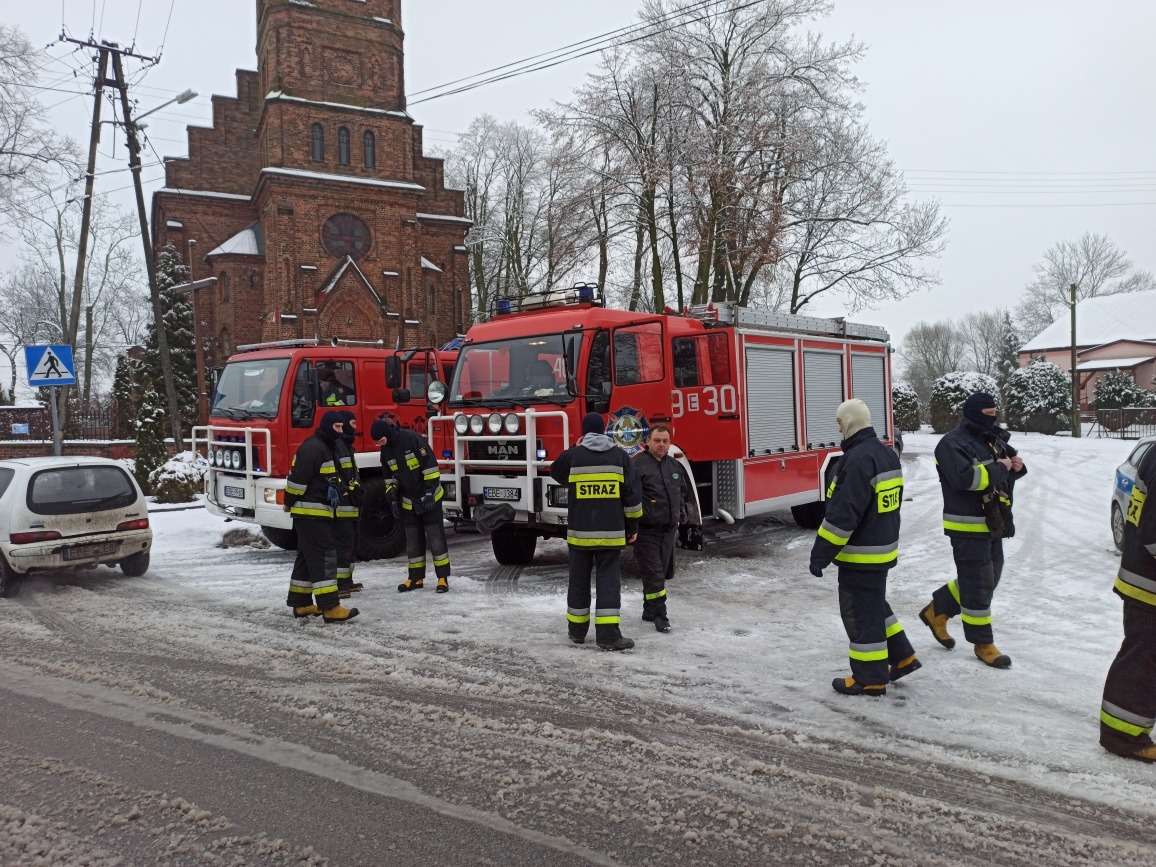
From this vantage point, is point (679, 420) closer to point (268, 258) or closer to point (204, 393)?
point (204, 393)

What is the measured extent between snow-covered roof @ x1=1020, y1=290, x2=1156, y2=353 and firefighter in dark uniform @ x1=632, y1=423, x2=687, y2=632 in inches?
2304

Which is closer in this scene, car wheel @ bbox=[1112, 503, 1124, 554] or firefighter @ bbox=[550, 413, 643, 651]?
firefighter @ bbox=[550, 413, 643, 651]

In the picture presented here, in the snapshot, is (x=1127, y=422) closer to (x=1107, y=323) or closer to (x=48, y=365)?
(x=1107, y=323)

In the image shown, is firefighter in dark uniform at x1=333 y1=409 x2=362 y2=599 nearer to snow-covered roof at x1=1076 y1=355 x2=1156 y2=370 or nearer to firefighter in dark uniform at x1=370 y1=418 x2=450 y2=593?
firefighter in dark uniform at x1=370 y1=418 x2=450 y2=593

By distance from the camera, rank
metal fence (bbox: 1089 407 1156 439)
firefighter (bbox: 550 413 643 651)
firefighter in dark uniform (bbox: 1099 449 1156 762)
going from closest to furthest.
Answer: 1. firefighter in dark uniform (bbox: 1099 449 1156 762)
2. firefighter (bbox: 550 413 643 651)
3. metal fence (bbox: 1089 407 1156 439)

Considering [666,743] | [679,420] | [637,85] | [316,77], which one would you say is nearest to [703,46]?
[637,85]

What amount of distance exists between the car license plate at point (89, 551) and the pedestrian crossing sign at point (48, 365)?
171 inches

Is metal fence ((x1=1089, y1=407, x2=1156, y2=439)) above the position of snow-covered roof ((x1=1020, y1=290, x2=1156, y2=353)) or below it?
below

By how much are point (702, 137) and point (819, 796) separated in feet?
68.0

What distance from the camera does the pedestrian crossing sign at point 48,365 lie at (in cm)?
1211

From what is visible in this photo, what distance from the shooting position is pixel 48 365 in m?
12.2

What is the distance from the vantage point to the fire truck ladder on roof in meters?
9.39

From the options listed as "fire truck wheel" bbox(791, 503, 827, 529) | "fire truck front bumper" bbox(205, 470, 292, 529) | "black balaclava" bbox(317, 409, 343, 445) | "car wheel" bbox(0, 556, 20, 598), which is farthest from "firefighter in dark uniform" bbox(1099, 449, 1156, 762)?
"car wheel" bbox(0, 556, 20, 598)

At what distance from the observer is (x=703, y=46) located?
2338cm
